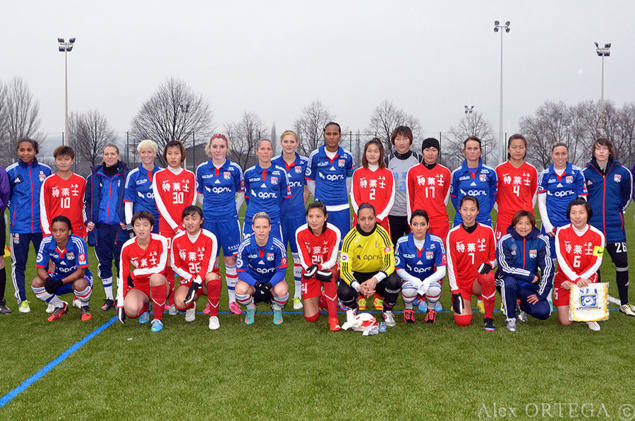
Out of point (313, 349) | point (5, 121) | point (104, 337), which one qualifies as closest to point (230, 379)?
point (313, 349)

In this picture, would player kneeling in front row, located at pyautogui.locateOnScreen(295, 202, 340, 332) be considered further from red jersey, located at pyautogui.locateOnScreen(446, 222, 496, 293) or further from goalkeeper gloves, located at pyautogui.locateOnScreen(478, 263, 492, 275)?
goalkeeper gloves, located at pyautogui.locateOnScreen(478, 263, 492, 275)

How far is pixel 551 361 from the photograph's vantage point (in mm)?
3697

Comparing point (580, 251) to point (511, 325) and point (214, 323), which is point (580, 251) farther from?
point (214, 323)

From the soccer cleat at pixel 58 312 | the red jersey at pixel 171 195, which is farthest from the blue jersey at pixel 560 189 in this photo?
the soccer cleat at pixel 58 312

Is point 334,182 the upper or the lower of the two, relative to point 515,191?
upper

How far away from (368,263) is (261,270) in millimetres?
1081

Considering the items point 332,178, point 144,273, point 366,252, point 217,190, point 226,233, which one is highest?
point 332,178

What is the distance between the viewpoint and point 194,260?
4.93 metres

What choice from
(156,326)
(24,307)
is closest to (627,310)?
(156,326)

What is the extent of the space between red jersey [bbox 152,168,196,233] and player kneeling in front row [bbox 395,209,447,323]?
2335mm

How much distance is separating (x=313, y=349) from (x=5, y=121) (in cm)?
4181

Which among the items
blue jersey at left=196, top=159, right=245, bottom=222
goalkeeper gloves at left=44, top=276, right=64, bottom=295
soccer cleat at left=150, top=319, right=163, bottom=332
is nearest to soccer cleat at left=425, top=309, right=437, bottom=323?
blue jersey at left=196, top=159, right=245, bottom=222

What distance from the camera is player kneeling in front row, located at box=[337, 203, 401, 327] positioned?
15.3ft

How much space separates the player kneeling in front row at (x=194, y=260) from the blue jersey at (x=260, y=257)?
0.27 metres
